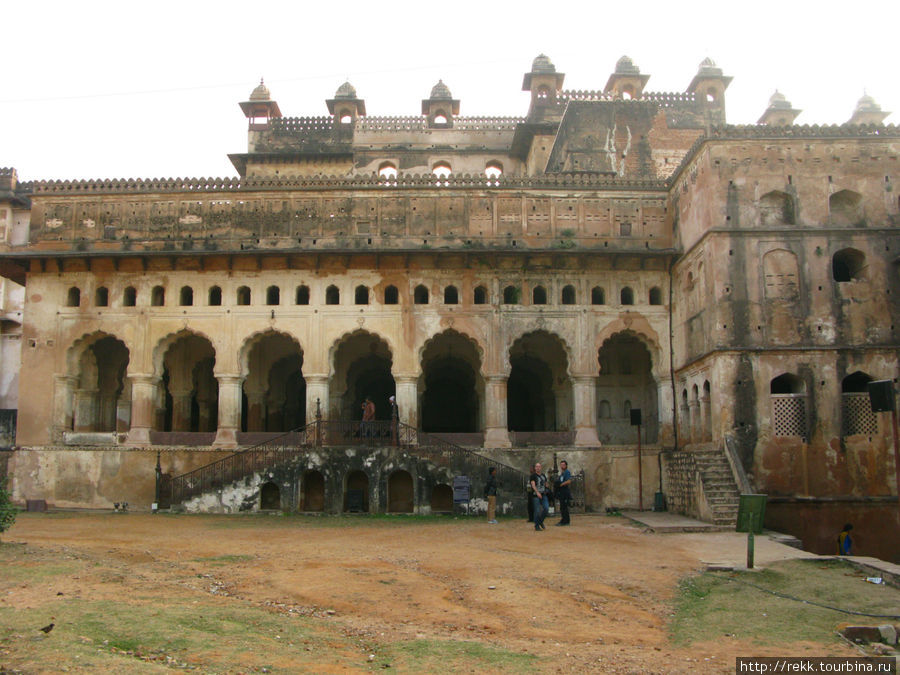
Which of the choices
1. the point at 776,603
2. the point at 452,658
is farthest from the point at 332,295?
the point at 452,658

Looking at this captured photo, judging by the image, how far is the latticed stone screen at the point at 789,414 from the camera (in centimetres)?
2020

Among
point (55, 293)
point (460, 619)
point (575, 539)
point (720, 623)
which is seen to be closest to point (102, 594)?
point (460, 619)

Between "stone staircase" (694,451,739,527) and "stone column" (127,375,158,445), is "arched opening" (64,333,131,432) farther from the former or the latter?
"stone staircase" (694,451,739,527)

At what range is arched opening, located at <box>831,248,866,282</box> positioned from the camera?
2128 centimetres

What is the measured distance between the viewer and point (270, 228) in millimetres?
25344

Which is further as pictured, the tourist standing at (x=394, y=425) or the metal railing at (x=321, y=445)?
the tourist standing at (x=394, y=425)

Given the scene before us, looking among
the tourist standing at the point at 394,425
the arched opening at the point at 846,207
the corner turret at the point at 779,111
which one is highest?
the corner turret at the point at 779,111

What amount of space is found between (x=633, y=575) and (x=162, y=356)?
1764cm

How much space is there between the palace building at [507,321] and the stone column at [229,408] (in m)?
0.06

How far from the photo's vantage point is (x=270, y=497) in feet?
77.0

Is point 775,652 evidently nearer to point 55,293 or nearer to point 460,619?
point 460,619

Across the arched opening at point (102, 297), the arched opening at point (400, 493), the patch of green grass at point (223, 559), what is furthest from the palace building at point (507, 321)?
the patch of green grass at point (223, 559)

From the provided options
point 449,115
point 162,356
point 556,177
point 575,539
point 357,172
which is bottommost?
point 575,539

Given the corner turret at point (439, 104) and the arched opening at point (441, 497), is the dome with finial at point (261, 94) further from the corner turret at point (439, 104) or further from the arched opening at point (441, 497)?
the arched opening at point (441, 497)
